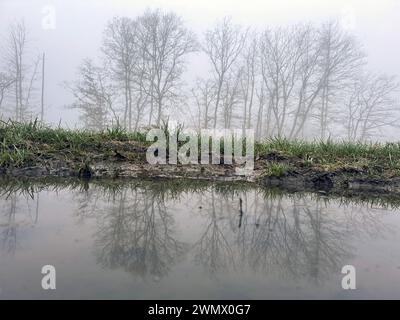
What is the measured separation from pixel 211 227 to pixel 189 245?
1.20 ft

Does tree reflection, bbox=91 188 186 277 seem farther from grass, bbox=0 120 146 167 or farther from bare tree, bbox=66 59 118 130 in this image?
bare tree, bbox=66 59 118 130

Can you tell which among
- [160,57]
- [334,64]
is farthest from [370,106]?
[160,57]

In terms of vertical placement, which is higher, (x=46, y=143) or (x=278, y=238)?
(x=46, y=143)

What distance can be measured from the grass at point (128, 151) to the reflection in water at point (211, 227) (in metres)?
1.13

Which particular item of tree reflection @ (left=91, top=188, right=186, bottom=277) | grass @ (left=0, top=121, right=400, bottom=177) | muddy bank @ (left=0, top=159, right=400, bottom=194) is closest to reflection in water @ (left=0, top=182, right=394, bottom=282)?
tree reflection @ (left=91, top=188, right=186, bottom=277)

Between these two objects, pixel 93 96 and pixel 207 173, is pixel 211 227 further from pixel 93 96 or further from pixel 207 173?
pixel 93 96

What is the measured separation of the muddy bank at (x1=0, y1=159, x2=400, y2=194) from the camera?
3961 mm

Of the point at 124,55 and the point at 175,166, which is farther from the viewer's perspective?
the point at 124,55

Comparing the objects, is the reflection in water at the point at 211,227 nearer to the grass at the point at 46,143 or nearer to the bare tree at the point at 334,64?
the grass at the point at 46,143

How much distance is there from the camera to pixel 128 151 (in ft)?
15.5

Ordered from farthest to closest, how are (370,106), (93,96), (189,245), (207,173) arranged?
1. (370,106)
2. (93,96)
3. (207,173)
4. (189,245)

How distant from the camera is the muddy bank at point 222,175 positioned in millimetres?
3961

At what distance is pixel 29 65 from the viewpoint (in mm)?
33250
